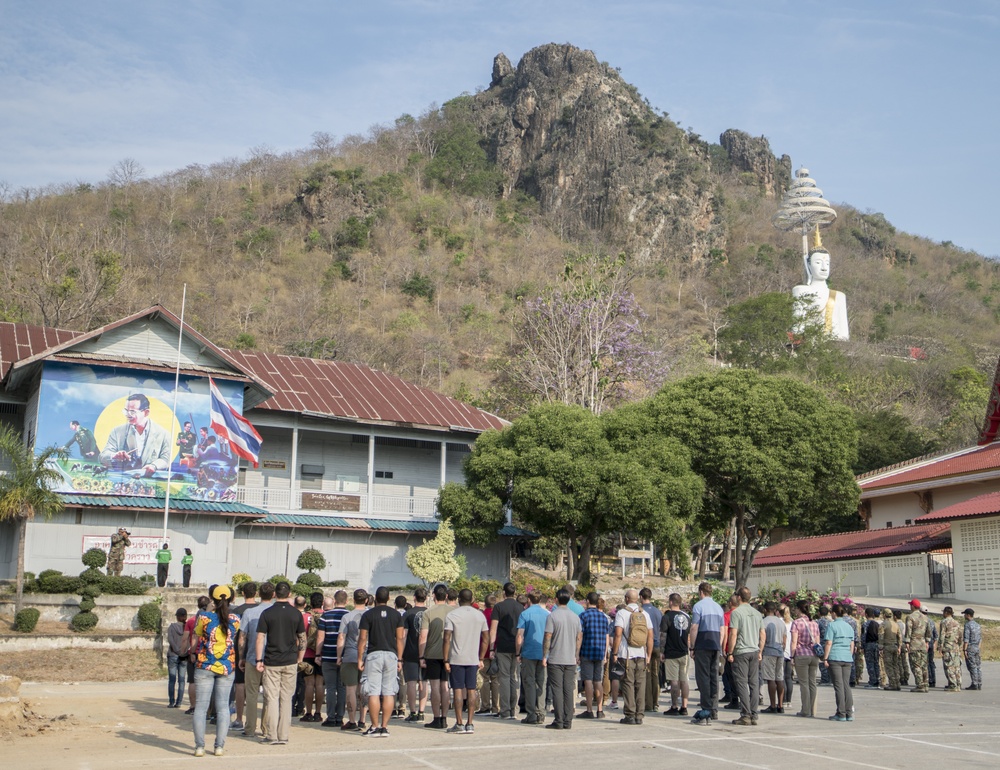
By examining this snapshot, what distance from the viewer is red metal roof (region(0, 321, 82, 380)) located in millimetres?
29453

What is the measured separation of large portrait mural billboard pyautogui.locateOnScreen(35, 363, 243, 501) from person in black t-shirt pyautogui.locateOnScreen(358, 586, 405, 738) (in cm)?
1821

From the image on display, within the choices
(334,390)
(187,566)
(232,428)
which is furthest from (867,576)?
(187,566)

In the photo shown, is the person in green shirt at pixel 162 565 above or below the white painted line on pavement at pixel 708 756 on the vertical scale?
above

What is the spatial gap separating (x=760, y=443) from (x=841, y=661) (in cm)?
1913

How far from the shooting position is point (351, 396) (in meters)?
34.4

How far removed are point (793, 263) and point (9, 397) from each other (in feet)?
265

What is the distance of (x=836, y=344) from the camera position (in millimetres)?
66688

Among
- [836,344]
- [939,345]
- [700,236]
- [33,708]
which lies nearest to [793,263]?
[700,236]

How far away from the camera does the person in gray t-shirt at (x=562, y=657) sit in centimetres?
1220

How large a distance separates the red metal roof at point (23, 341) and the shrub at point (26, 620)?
335 inches

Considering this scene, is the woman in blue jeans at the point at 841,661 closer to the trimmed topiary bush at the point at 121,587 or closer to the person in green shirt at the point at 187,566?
the trimmed topiary bush at the point at 121,587

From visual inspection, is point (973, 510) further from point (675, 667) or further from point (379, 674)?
point (379, 674)

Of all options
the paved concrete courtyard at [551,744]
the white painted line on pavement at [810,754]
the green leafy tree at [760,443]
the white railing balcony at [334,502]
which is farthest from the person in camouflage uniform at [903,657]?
the white railing balcony at [334,502]

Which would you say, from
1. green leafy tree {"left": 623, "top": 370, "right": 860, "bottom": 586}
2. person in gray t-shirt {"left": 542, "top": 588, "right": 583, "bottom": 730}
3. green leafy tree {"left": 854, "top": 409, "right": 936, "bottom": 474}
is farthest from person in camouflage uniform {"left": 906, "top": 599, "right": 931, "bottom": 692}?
green leafy tree {"left": 854, "top": 409, "right": 936, "bottom": 474}
